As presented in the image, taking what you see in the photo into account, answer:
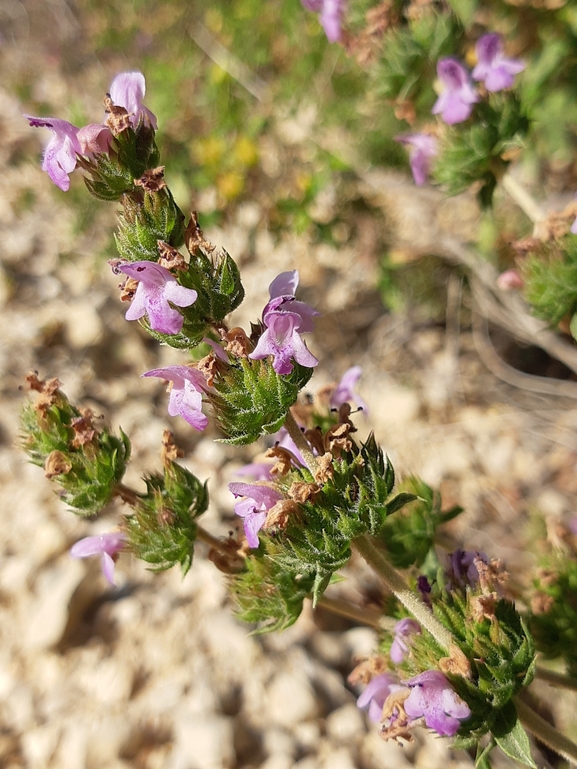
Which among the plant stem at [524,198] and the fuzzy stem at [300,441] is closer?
the fuzzy stem at [300,441]

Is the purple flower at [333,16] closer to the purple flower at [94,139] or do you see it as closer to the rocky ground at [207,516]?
the rocky ground at [207,516]

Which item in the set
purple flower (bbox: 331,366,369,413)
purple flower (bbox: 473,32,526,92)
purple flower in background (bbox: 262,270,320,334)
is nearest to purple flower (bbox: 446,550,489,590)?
purple flower (bbox: 331,366,369,413)

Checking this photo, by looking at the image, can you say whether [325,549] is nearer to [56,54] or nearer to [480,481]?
[480,481]

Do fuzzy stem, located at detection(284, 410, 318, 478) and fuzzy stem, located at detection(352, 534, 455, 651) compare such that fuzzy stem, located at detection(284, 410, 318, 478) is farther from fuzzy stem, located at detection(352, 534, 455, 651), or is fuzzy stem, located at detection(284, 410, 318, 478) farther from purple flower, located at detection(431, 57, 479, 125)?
purple flower, located at detection(431, 57, 479, 125)

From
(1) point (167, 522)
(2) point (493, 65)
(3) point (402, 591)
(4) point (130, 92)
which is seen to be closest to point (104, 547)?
(1) point (167, 522)

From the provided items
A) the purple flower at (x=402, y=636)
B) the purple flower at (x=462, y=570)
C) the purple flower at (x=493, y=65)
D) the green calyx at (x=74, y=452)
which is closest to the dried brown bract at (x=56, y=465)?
the green calyx at (x=74, y=452)

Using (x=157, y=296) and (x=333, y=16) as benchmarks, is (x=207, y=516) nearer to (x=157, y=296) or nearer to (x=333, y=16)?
(x=157, y=296)
